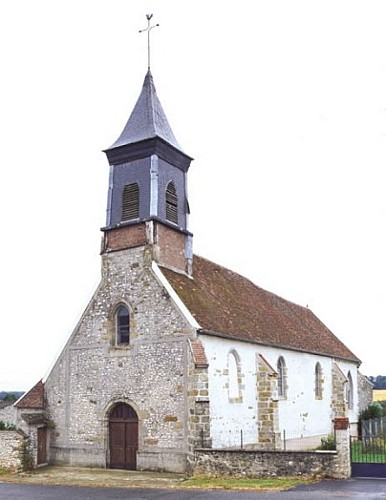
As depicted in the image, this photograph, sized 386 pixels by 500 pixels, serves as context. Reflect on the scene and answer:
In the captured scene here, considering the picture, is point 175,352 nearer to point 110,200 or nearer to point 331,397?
point 110,200

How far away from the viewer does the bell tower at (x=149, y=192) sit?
25.6m

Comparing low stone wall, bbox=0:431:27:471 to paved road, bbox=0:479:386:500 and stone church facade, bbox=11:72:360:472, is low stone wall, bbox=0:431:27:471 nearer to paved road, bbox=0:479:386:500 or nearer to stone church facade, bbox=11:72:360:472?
stone church facade, bbox=11:72:360:472

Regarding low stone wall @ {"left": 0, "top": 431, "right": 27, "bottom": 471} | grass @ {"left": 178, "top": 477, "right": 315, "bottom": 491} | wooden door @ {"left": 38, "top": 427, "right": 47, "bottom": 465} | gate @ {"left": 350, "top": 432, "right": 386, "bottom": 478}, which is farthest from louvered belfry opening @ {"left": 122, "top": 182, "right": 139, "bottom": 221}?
gate @ {"left": 350, "top": 432, "right": 386, "bottom": 478}

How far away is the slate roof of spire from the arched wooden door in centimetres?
1063

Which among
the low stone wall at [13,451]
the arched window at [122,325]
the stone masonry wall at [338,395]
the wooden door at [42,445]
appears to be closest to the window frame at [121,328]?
the arched window at [122,325]

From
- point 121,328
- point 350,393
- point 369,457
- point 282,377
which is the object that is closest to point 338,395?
point 350,393

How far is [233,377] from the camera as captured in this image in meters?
25.3

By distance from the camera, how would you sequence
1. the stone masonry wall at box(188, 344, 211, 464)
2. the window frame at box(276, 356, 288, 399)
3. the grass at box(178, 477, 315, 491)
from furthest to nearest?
the window frame at box(276, 356, 288, 399), the stone masonry wall at box(188, 344, 211, 464), the grass at box(178, 477, 315, 491)

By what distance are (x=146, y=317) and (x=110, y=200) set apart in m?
5.38

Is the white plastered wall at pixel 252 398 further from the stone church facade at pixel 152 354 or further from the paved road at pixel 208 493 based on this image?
the paved road at pixel 208 493

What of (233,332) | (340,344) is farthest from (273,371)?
(340,344)

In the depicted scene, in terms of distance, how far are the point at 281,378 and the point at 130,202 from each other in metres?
10.9

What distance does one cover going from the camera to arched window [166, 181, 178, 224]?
26.5 metres

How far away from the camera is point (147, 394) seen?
78.2 feet
